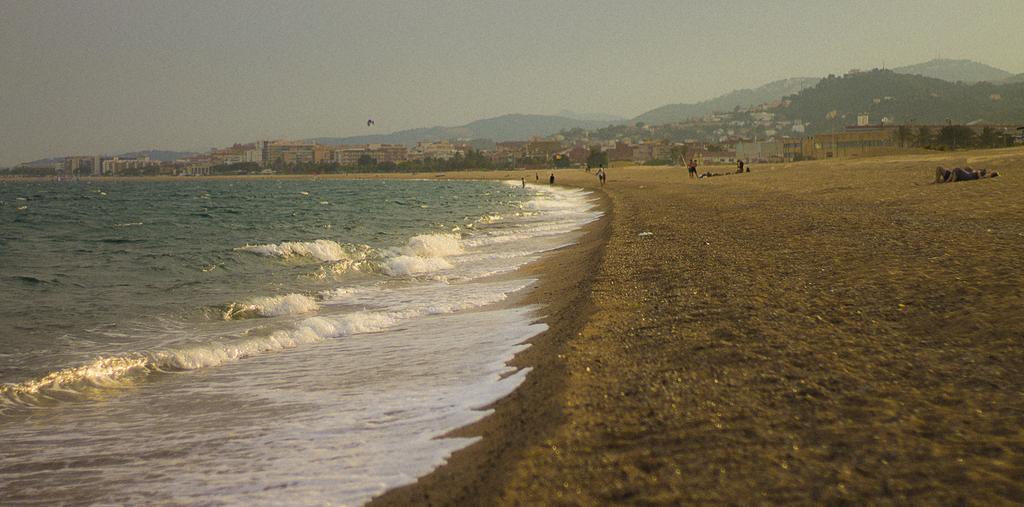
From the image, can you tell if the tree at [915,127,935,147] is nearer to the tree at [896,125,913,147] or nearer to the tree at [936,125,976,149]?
the tree at [896,125,913,147]

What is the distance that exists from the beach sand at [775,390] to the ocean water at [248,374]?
25.1 inches

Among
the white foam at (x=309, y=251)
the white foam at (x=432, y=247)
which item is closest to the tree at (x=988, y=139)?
the white foam at (x=432, y=247)

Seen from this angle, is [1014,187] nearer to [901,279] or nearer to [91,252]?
[901,279]

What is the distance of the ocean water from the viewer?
4.39 meters

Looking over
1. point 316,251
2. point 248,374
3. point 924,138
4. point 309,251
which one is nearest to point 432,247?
point 316,251

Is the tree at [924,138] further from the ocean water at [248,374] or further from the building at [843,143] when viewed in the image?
the ocean water at [248,374]

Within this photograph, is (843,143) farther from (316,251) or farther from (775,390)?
(775,390)

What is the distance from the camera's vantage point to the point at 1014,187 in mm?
16875

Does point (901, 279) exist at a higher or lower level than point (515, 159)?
lower

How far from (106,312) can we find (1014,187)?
20087 mm

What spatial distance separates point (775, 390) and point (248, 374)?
527 cm

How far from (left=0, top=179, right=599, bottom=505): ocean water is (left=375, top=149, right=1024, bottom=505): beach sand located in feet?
2.09

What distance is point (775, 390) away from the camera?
14.3 feet

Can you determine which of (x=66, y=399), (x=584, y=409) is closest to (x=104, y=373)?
(x=66, y=399)
